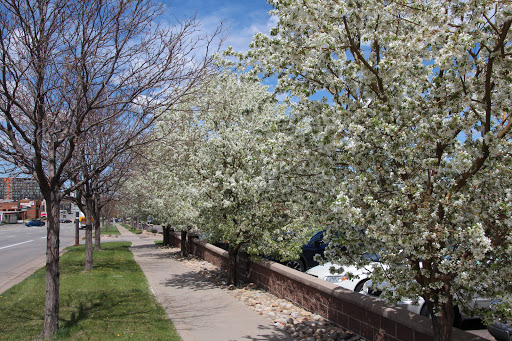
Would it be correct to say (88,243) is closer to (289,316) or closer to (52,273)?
(52,273)

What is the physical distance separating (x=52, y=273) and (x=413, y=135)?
545cm

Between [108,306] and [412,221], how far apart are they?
22.2 ft

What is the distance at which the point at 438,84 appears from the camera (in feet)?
14.4

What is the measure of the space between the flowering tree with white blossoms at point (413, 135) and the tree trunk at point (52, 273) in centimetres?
408

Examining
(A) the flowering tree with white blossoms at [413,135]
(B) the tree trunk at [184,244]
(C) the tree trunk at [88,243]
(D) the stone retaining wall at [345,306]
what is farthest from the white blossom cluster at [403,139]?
(B) the tree trunk at [184,244]

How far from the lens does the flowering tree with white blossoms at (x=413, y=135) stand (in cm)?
388

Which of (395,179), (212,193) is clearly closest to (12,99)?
(395,179)

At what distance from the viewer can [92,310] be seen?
8.14 metres

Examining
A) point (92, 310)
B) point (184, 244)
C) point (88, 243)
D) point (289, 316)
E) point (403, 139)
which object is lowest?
point (289, 316)

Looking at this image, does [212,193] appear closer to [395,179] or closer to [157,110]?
[157,110]

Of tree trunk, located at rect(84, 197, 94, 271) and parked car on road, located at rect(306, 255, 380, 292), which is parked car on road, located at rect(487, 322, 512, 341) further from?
tree trunk, located at rect(84, 197, 94, 271)

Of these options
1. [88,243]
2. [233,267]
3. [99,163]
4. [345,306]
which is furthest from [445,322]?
[88,243]

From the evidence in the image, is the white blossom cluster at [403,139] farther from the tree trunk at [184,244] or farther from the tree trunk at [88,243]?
the tree trunk at [184,244]

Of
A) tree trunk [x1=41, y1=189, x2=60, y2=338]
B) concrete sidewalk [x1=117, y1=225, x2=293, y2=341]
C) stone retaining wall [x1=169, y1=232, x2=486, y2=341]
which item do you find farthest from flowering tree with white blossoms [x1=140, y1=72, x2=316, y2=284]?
tree trunk [x1=41, y1=189, x2=60, y2=338]
